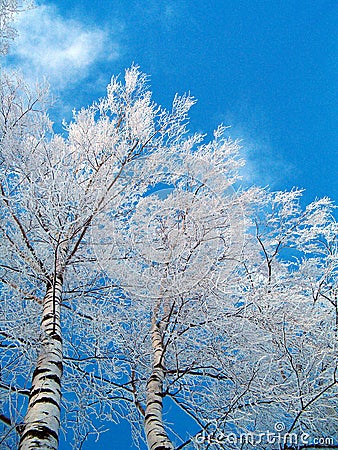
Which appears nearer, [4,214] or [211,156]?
[4,214]

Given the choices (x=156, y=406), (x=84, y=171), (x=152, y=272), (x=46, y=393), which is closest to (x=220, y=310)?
(x=152, y=272)

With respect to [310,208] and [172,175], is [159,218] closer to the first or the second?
[172,175]

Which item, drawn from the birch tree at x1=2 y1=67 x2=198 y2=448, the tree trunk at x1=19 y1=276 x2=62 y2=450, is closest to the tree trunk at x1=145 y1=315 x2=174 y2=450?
the tree trunk at x1=19 y1=276 x2=62 y2=450

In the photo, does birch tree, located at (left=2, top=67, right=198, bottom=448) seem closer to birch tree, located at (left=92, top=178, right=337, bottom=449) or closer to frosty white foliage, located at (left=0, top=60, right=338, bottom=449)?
frosty white foliage, located at (left=0, top=60, right=338, bottom=449)

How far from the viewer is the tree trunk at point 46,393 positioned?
8.51 feet

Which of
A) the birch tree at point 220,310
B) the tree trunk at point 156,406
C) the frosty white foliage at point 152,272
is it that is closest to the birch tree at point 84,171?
the frosty white foliage at point 152,272

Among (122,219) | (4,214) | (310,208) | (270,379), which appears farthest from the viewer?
(310,208)

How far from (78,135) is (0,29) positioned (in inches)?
60.9

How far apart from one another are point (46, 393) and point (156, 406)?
1.38m

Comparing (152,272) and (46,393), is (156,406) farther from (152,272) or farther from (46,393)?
(152,272)

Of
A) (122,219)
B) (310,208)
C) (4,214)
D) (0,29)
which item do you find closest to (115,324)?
(122,219)

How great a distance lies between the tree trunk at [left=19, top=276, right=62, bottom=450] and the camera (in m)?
2.59

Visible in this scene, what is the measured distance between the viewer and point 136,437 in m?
4.96

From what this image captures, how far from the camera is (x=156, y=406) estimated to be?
392 cm
